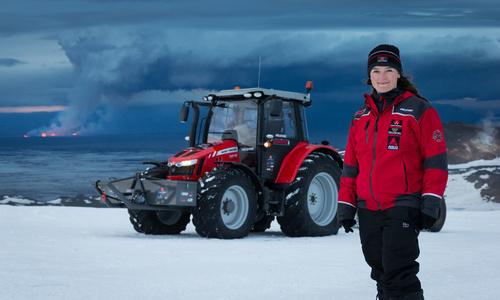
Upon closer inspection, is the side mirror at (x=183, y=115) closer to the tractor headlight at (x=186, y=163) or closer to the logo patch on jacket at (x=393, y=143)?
the tractor headlight at (x=186, y=163)

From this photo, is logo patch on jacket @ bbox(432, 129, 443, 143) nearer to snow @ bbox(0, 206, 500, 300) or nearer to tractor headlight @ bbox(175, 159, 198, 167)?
snow @ bbox(0, 206, 500, 300)

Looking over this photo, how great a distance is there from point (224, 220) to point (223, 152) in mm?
1199

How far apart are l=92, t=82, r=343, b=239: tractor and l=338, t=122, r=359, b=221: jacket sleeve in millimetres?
6430

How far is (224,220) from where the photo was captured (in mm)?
11375

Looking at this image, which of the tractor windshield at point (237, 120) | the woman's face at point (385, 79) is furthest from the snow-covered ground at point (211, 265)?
the woman's face at point (385, 79)

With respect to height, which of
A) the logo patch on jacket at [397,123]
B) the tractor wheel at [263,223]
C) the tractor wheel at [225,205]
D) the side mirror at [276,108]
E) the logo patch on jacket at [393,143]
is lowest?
the tractor wheel at [263,223]

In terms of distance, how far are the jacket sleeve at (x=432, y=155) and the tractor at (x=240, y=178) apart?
6.75m

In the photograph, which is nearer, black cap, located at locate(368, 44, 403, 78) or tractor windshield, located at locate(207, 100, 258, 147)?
black cap, located at locate(368, 44, 403, 78)

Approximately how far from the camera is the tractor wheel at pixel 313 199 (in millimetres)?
12055

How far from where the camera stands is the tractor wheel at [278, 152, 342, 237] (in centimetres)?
1205

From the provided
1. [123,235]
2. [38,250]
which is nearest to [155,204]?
[123,235]

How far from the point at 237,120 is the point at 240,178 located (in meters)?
1.33

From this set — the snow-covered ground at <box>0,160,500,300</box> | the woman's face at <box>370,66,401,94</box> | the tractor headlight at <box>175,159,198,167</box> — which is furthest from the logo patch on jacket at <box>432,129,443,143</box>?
the tractor headlight at <box>175,159,198,167</box>

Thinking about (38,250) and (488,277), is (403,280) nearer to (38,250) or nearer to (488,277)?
(488,277)
